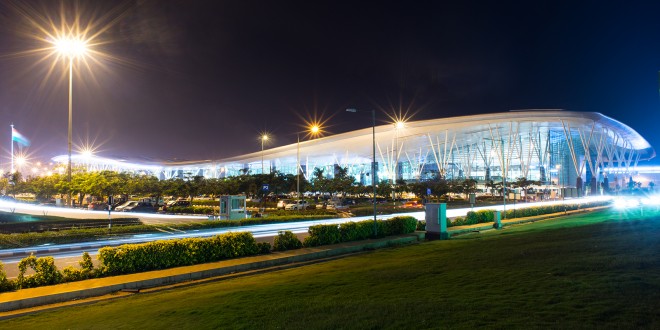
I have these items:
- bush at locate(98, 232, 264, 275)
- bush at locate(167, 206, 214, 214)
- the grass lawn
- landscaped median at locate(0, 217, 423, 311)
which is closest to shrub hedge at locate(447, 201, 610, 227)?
landscaped median at locate(0, 217, 423, 311)

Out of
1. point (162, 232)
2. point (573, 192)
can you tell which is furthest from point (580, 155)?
point (162, 232)

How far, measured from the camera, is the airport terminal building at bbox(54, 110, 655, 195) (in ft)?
203

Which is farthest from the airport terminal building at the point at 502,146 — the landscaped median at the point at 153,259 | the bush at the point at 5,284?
the bush at the point at 5,284

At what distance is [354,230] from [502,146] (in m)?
48.2

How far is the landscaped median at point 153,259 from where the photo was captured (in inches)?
396

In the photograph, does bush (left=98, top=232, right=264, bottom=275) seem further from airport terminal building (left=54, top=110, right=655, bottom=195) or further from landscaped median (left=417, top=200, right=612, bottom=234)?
airport terminal building (left=54, top=110, right=655, bottom=195)

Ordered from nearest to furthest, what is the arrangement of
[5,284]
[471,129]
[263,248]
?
[5,284], [263,248], [471,129]

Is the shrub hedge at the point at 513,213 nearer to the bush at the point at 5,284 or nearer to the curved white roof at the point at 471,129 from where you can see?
the curved white roof at the point at 471,129

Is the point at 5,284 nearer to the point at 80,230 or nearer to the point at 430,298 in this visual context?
the point at 430,298

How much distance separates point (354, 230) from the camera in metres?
18.7

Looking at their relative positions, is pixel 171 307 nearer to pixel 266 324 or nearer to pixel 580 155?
pixel 266 324

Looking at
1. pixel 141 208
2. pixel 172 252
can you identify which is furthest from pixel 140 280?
pixel 141 208

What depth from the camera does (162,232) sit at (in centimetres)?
2245

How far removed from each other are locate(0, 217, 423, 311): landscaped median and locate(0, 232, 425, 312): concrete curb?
20 millimetres
